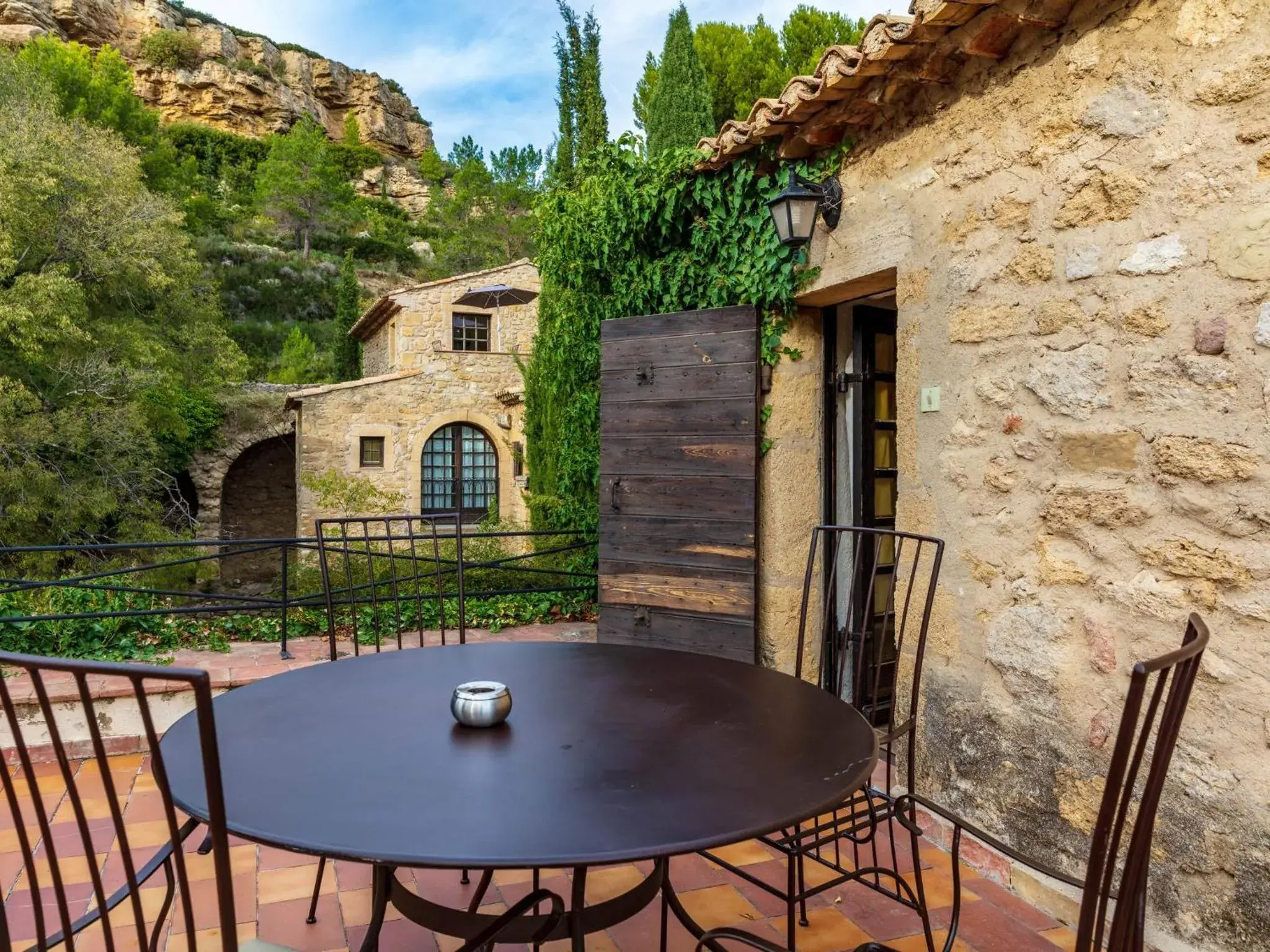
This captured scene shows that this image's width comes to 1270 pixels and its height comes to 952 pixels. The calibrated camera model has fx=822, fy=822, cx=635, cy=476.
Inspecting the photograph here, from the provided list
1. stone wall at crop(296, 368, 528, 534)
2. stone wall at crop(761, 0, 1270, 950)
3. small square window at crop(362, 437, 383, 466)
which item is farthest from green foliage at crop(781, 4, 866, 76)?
stone wall at crop(761, 0, 1270, 950)

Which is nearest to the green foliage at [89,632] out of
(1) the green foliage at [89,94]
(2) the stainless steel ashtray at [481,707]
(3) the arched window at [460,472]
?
(2) the stainless steel ashtray at [481,707]

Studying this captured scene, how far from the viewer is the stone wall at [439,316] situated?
13781mm

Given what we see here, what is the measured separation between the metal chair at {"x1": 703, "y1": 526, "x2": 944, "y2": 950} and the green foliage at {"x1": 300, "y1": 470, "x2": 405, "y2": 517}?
921 cm

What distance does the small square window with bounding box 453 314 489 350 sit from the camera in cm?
1430

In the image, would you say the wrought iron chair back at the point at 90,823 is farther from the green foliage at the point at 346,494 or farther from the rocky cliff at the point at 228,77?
the rocky cliff at the point at 228,77

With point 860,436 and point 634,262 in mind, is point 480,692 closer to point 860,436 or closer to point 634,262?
point 860,436

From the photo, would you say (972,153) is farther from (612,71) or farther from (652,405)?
(612,71)

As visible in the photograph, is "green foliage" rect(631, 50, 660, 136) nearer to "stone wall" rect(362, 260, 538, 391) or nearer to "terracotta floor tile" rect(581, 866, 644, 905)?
"stone wall" rect(362, 260, 538, 391)

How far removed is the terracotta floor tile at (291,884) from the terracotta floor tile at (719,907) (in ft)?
3.29

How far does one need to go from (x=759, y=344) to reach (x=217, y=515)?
12.5m

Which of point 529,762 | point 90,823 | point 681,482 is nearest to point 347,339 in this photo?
point 681,482

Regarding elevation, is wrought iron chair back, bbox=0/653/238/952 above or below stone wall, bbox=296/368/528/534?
below

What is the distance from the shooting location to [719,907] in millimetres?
2217

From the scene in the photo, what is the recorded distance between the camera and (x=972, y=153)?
8.25ft
